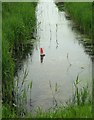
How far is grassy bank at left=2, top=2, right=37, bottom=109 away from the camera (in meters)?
4.83

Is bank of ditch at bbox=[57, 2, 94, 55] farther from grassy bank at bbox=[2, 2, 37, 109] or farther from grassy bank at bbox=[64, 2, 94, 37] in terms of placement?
grassy bank at bbox=[2, 2, 37, 109]

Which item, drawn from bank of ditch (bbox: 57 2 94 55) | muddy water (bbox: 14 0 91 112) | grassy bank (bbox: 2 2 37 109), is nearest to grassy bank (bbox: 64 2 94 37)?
bank of ditch (bbox: 57 2 94 55)

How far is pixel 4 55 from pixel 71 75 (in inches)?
55.5

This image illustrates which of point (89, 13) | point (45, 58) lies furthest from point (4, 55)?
point (89, 13)

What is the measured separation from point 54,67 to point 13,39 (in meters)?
1.13

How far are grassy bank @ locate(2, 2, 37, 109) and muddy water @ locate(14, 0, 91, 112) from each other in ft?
0.77

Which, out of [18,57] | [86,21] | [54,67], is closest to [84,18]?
[86,21]

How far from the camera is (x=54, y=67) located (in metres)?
6.55

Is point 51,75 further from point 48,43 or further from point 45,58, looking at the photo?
point 48,43

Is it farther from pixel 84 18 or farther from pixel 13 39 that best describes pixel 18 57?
pixel 84 18

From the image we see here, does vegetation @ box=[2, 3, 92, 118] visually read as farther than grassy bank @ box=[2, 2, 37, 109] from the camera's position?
No

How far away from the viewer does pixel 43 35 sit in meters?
9.31

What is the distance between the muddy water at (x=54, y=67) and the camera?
16.7 ft

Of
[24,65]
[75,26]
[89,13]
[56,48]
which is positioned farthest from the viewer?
[75,26]
